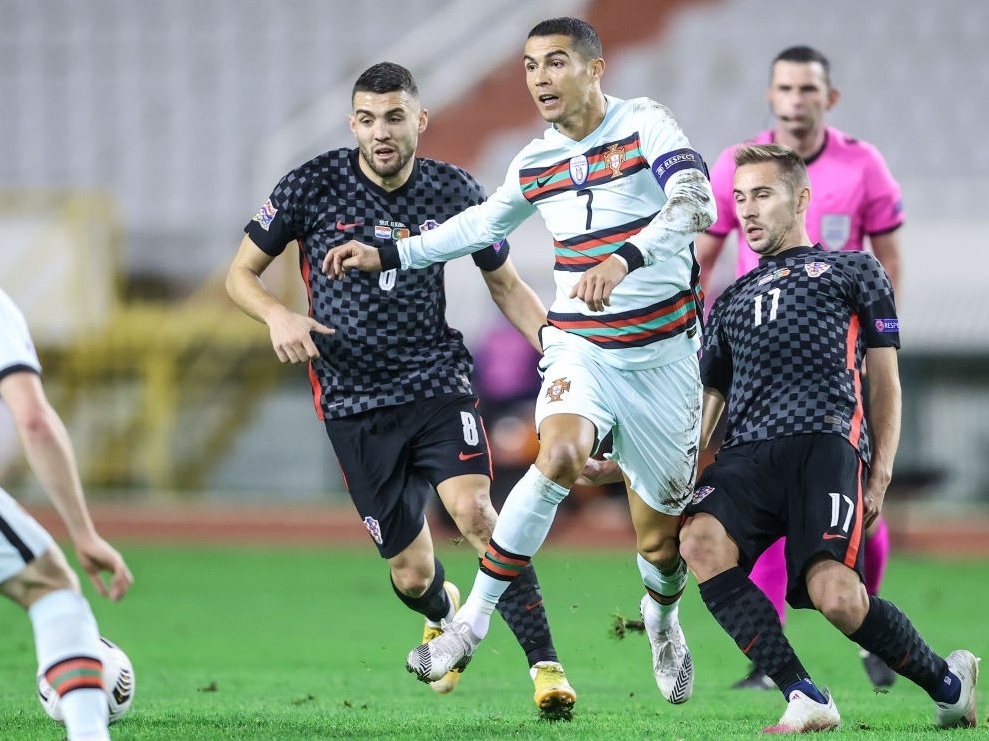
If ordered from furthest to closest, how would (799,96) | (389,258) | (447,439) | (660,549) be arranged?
(799,96), (447,439), (660,549), (389,258)

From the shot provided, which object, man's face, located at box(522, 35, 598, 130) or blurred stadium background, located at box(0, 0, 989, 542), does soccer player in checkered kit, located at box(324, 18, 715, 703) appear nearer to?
man's face, located at box(522, 35, 598, 130)

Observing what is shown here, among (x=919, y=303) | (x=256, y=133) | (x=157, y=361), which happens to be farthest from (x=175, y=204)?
(x=919, y=303)

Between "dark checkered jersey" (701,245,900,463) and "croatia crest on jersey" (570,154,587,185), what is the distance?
2.43ft

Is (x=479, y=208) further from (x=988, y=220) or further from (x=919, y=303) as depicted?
(x=988, y=220)

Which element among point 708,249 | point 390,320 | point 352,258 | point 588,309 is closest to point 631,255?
point 588,309

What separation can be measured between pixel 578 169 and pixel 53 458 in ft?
7.98

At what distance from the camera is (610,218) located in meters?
5.62

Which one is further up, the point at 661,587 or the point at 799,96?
the point at 799,96

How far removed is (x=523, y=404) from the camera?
1602cm

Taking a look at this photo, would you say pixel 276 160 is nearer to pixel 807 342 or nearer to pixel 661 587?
pixel 661 587

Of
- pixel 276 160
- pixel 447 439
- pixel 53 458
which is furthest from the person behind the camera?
pixel 276 160

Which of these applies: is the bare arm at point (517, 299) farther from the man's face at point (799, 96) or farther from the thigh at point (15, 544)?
the thigh at point (15, 544)

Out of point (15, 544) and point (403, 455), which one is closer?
point (15, 544)

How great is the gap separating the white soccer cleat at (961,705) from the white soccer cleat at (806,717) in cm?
46
